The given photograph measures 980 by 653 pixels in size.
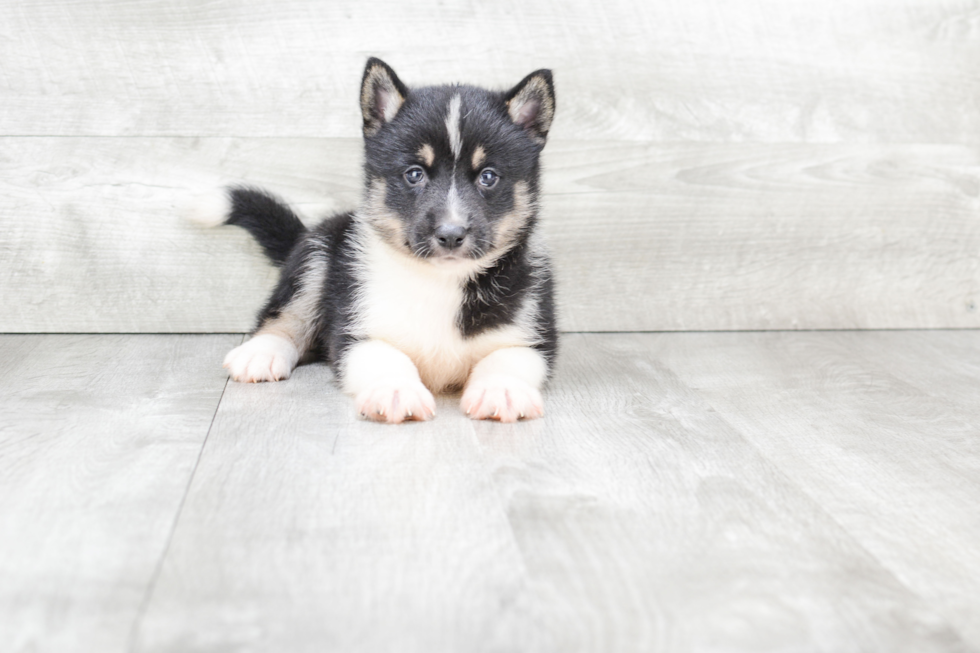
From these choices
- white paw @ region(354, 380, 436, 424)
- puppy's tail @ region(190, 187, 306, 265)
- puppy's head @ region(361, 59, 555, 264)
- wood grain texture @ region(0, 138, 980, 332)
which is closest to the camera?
white paw @ region(354, 380, 436, 424)

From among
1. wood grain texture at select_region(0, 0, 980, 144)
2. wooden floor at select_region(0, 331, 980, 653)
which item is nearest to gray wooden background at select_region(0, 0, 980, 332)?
wood grain texture at select_region(0, 0, 980, 144)

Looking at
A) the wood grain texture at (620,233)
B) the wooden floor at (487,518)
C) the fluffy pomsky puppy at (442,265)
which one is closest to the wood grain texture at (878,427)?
the wooden floor at (487,518)

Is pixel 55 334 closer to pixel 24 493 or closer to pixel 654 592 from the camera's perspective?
pixel 24 493

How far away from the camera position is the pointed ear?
2414 mm

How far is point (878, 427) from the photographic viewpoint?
7.64 feet

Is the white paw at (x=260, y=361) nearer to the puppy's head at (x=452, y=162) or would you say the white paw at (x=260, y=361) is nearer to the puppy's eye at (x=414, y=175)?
the puppy's head at (x=452, y=162)

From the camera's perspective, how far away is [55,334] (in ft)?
10.5

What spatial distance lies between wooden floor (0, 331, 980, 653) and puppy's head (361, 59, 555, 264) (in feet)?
1.55

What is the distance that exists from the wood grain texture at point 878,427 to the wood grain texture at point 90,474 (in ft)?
4.17

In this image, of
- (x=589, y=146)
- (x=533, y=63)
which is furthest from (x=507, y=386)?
(x=533, y=63)

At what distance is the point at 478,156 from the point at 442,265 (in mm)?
300

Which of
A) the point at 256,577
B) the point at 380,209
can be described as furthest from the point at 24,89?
the point at 256,577

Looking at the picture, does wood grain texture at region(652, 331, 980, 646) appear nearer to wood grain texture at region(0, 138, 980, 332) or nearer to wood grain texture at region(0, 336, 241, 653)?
wood grain texture at region(0, 138, 980, 332)

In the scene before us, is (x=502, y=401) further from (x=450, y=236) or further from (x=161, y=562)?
(x=161, y=562)
